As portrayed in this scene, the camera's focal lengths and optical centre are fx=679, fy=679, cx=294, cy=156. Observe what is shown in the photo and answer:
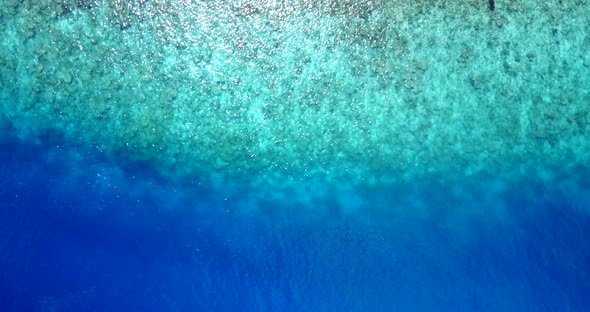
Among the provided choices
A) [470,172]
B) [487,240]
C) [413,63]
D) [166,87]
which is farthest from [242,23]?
[487,240]

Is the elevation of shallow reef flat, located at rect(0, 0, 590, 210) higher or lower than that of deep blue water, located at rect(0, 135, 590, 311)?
higher

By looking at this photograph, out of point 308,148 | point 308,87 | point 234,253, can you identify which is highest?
point 308,87

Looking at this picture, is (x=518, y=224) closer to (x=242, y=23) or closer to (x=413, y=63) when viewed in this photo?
(x=413, y=63)

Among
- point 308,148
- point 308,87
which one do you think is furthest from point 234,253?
point 308,87

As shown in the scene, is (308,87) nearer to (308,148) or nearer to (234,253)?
(308,148)

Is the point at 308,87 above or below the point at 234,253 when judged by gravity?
above

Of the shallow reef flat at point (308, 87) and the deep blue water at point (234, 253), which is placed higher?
the shallow reef flat at point (308, 87)
